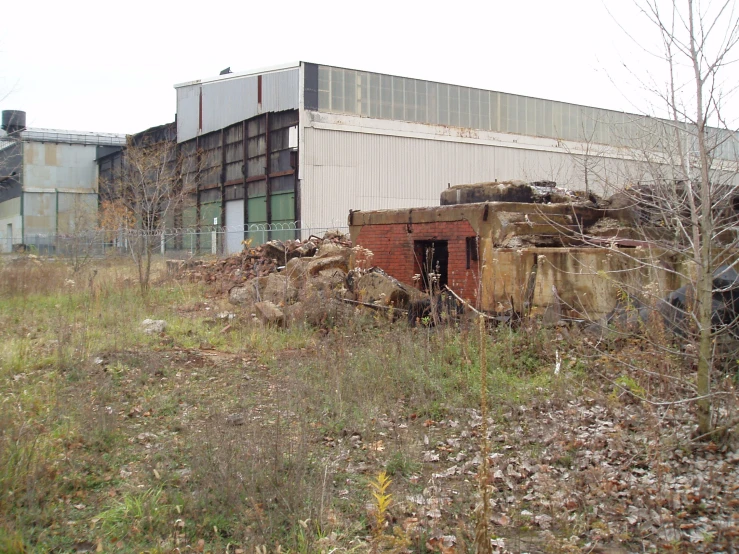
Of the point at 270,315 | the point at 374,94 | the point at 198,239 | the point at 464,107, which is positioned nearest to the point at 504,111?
the point at 464,107

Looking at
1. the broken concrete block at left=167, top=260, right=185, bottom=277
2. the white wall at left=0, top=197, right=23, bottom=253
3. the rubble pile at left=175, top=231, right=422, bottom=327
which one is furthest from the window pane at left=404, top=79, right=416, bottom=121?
the white wall at left=0, top=197, right=23, bottom=253

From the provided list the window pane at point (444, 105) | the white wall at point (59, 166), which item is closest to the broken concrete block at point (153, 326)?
the window pane at point (444, 105)

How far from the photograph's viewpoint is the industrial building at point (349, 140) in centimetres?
2612

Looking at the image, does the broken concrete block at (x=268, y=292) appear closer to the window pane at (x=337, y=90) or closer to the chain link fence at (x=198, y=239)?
the chain link fence at (x=198, y=239)

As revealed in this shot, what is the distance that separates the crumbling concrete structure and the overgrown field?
130cm

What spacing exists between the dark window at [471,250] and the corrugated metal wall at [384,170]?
15333 mm

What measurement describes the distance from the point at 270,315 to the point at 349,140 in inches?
686

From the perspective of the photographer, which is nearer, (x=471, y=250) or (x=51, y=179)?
(x=471, y=250)

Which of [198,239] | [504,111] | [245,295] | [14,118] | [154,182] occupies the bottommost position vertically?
[245,295]

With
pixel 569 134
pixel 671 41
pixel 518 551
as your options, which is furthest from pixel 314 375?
pixel 569 134

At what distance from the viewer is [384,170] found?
90.3 ft

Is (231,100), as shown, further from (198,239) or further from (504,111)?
(504,111)

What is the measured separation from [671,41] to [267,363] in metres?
5.83

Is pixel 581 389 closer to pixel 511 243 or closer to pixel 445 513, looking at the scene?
pixel 445 513
